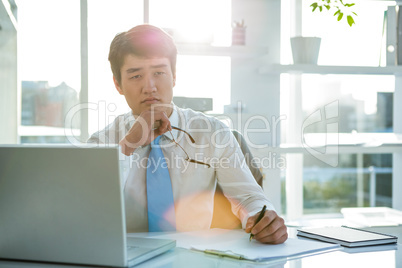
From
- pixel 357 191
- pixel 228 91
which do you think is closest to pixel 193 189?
pixel 228 91

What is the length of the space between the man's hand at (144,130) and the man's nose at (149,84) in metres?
0.25

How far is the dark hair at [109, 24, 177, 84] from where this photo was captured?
1.87 metres

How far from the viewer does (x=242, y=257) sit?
3.45ft

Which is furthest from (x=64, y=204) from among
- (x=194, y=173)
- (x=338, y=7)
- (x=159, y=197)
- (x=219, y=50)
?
(x=338, y=7)

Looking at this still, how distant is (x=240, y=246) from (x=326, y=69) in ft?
6.22

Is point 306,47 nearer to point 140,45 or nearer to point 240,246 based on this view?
point 140,45

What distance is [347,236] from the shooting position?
1291mm

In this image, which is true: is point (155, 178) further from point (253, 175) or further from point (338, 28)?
point (338, 28)

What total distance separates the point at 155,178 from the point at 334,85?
6.45 feet

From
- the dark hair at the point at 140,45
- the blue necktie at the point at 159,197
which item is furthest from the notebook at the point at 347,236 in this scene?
the dark hair at the point at 140,45

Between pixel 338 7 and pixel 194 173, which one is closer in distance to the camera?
pixel 194 173

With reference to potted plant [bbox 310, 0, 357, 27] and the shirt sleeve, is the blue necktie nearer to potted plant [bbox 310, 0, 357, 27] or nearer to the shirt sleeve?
the shirt sleeve

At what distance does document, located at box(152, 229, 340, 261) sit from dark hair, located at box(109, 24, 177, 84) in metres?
0.84

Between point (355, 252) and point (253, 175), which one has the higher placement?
point (253, 175)
